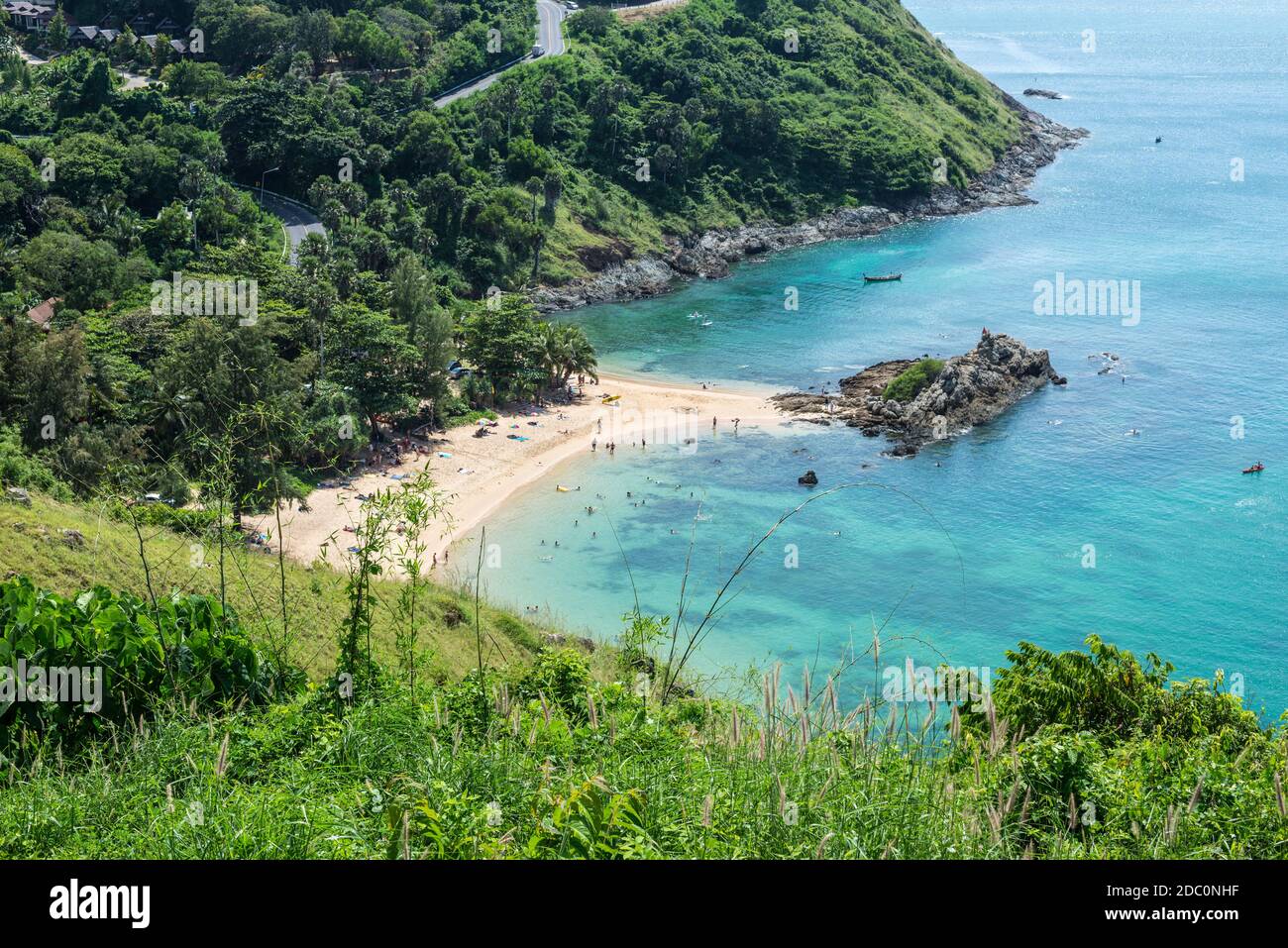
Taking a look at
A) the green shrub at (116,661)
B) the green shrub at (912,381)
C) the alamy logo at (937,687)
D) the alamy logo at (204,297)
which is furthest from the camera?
the green shrub at (912,381)

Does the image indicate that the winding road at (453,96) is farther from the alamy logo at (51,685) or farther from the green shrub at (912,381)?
the alamy logo at (51,685)

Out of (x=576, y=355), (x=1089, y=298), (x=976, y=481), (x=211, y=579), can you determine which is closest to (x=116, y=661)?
(x=211, y=579)

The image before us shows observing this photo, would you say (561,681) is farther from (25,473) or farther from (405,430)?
(405,430)

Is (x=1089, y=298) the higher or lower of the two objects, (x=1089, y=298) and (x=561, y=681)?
the higher

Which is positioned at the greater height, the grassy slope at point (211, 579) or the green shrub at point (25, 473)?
the green shrub at point (25, 473)

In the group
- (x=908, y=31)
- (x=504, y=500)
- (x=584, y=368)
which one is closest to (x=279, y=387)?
(x=504, y=500)

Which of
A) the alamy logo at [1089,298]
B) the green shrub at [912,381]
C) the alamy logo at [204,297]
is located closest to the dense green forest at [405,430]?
the alamy logo at [204,297]
